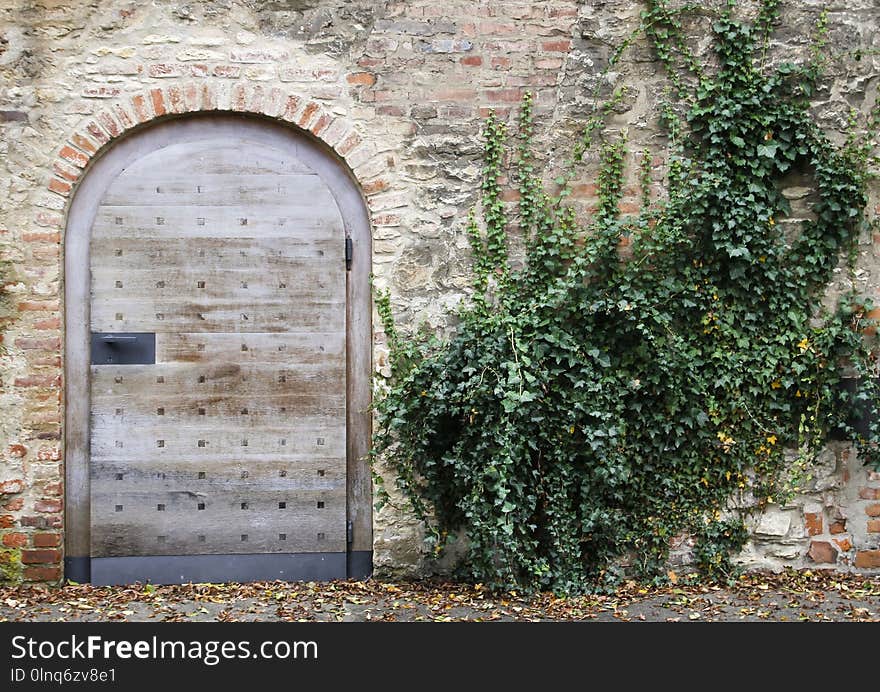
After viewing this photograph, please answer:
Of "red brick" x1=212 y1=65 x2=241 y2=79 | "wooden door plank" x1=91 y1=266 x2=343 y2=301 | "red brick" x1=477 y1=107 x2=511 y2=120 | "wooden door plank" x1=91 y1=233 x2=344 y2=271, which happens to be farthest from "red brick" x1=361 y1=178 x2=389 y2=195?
"red brick" x1=212 y1=65 x2=241 y2=79

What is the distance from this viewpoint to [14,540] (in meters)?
4.17

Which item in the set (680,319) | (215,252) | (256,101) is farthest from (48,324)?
(680,319)

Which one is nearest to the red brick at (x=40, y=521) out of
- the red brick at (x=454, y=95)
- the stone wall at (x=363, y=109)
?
the stone wall at (x=363, y=109)

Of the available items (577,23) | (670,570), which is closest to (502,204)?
(577,23)

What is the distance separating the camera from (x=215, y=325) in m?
4.32

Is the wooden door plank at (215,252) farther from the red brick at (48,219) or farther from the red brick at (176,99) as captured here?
the red brick at (176,99)

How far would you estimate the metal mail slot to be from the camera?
14.0 feet

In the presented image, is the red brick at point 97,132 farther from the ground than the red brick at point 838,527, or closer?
farther from the ground

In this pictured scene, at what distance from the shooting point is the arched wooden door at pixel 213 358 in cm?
427

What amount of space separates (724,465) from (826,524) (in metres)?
0.68

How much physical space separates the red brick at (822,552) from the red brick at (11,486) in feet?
13.9

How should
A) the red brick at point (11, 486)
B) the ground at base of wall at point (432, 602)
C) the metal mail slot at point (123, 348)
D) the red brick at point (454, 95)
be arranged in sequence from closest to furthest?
1. the ground at base of wall at point (432, 602)
2. the red brick at point (11, 486)
3. the metal mail slot at point (123, 348)
4. the red brick at point (454, 95)

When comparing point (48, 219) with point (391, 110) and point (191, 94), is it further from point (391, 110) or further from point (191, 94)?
point (391, 110)

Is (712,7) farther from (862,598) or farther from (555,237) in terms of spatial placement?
(862,598)
